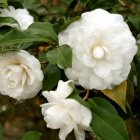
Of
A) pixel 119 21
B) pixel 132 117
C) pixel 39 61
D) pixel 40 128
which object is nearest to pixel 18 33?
pixel 39 61

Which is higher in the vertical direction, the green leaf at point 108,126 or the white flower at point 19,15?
the white flower at point 19,15

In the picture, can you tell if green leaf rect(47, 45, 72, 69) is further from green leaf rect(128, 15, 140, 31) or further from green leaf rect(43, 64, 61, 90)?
green leaf rect(128, 15, 140, 31)

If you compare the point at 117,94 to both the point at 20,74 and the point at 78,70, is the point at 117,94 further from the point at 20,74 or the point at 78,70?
the point at 20,74

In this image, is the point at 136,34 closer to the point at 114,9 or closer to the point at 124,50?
the point at 114,9

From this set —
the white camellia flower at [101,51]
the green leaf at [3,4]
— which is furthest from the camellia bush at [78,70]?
the green leaf at [3,4]

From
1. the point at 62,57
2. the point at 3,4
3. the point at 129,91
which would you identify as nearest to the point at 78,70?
the point at 62,57

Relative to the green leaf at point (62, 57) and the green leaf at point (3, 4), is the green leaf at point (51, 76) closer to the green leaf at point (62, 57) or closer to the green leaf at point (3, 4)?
the green leaf at point (62, 57)
